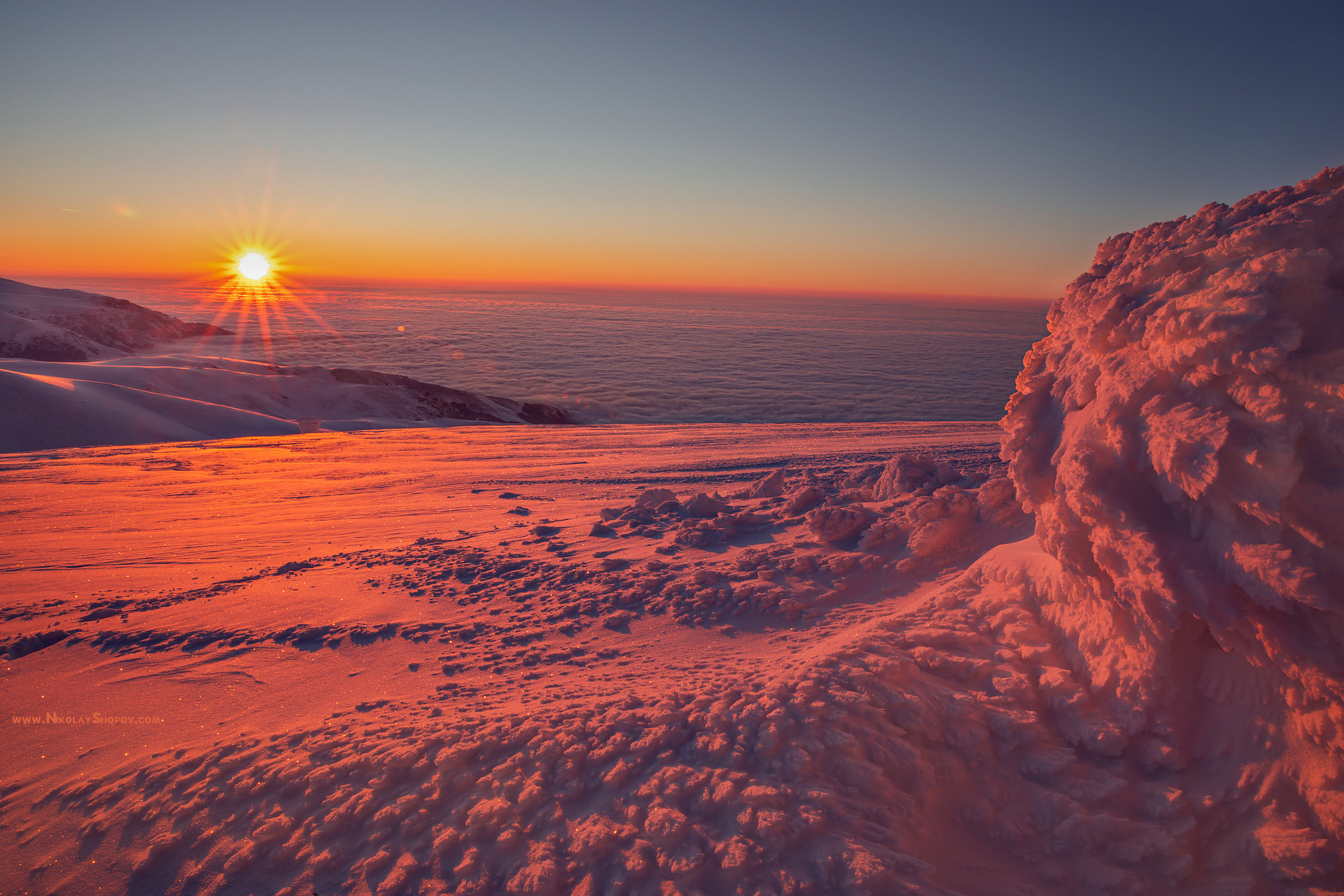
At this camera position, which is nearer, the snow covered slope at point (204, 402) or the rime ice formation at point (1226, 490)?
the rime ice formation at point (1226, 490)

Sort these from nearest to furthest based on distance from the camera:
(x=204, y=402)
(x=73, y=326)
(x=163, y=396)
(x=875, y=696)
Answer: (x=875, y=696) < (x=163, y=396) < (x=204, y=402) < (x=73, y=326)

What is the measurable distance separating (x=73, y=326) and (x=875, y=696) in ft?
124

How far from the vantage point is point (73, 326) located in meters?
26.7

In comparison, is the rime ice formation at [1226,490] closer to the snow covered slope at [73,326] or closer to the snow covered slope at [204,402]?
the snow covered slope at [204,402]

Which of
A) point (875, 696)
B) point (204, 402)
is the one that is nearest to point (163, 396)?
point (204, 402)

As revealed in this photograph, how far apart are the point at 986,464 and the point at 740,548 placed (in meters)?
3.58

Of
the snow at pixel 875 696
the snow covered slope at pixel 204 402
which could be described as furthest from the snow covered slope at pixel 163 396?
the snow at pixel 875 696

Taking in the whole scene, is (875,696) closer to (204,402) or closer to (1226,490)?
(1226,490)

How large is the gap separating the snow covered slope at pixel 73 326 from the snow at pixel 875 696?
90.3 feet

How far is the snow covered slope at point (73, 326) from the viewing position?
22.4 m

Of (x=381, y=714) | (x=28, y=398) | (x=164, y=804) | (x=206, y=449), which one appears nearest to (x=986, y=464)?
(x=381, y=714)

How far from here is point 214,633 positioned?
3.69m

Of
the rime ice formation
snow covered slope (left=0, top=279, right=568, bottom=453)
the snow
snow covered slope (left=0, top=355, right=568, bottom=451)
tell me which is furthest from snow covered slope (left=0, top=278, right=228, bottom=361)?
the rime ice formation

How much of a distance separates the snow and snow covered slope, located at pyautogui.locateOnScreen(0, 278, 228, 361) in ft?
90.3
